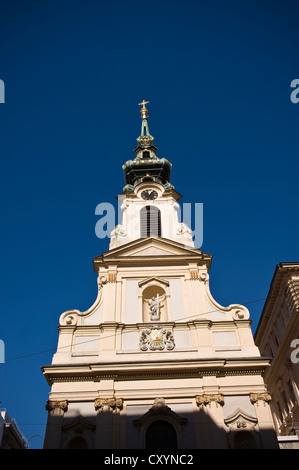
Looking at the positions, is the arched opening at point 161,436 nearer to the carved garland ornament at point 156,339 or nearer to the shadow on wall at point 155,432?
the shadow on wall at point 155,432

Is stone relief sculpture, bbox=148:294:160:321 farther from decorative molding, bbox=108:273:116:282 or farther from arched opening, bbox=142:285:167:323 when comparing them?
decorative molding, bbox=108:273:116:282

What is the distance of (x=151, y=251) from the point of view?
24.6 meters

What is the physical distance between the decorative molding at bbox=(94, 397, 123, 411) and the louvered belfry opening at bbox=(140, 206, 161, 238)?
1131 centimetres

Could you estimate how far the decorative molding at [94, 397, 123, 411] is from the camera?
1789cm

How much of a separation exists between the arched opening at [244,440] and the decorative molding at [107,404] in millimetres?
4890

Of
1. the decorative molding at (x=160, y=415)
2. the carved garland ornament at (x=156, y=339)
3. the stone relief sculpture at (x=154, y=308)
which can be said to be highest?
the stone relief sculpture at (x=154, y=308)

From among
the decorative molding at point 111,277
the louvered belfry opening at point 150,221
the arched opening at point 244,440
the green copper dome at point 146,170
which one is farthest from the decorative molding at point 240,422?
the green copper dome at point 146,170

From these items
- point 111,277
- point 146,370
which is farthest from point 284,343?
point 111,277

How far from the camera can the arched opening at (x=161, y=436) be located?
17.3 meters

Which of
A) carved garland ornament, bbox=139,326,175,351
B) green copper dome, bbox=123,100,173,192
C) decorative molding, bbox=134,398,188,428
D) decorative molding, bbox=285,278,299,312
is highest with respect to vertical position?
green copper dome, bbox=123,100,173,192

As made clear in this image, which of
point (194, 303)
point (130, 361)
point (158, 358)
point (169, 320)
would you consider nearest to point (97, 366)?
point (130, 361)

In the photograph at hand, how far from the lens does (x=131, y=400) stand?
60.2 ft

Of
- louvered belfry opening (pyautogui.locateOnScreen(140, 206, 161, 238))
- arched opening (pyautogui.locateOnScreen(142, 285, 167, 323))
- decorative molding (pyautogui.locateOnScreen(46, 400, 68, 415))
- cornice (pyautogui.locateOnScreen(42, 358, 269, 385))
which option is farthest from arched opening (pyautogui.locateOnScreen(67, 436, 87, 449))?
louvered belfry opening (pyautogui.locateOnScreen(140, 206, 161, 238))

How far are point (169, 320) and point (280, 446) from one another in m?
7.19
